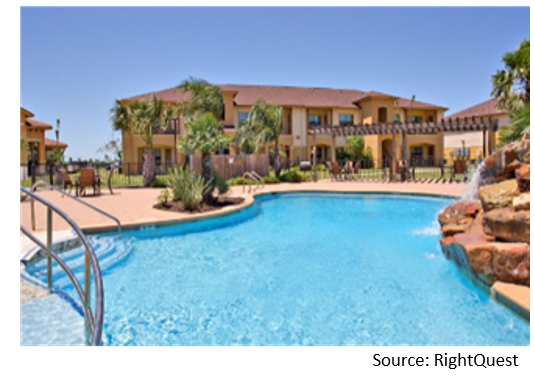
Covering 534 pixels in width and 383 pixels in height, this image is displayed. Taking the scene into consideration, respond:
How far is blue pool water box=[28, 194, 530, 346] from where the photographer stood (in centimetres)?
381

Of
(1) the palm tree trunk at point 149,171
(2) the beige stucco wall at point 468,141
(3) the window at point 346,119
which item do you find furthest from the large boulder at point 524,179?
(2) the beige stucco wall at point 468,141

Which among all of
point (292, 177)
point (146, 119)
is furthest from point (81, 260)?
point (292, 177)

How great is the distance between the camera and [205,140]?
11.3 m

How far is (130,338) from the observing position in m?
3.74

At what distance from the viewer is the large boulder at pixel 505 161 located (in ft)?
21.2

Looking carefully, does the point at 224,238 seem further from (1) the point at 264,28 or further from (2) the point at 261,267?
(1) the point at 264,28

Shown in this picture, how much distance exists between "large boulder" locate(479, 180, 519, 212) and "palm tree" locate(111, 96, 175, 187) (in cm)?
1405

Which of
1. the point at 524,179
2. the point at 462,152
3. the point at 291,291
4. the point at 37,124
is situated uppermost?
the point at 37,124

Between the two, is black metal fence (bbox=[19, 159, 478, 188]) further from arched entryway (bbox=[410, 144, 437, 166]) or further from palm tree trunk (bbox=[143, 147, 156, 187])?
arched entryway (bbox=[410, 144, 437, 166])

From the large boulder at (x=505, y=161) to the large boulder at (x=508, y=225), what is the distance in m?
1.70

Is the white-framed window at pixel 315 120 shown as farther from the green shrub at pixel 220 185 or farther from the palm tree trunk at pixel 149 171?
the green shrub at pixel 220 185

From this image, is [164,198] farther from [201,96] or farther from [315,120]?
[315,120]

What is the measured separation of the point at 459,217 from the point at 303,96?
29345 millimetres

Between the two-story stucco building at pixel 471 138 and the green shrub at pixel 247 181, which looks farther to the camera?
the two-story stucco building at pixel 471 138
